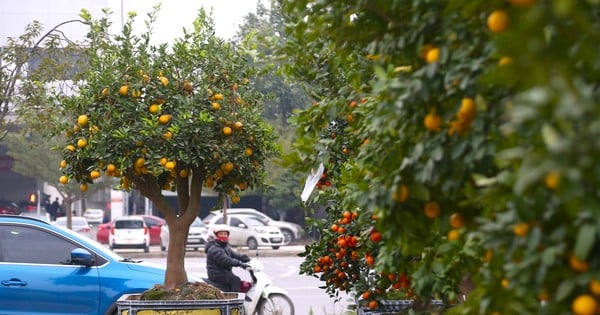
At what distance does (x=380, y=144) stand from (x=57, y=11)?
135ft

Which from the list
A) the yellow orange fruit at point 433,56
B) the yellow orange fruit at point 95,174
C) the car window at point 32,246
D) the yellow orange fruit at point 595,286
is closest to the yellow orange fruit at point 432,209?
the yellow orange fruit at point 433,56

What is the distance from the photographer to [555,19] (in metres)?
2.24

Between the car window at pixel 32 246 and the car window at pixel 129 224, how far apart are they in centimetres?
2262

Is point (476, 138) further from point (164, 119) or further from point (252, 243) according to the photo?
point (252, 243)

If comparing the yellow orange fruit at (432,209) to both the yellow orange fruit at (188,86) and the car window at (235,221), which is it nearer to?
the yellow orange fruit at (188,86)

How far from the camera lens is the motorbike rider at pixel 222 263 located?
12.9 meters

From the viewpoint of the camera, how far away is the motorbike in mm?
13195

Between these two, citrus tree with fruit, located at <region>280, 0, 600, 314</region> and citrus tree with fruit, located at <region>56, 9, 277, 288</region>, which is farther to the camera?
citrus tree with fruit, located at <region>56, 9, 277, 288</region>

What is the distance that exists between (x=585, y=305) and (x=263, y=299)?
1124 centimetres

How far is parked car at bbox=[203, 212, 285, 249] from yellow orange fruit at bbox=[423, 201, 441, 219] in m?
29.1

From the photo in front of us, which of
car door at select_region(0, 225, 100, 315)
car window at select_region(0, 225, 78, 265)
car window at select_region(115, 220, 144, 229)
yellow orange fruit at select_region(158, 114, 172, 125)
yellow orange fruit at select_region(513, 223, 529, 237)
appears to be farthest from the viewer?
car window at select_region(115, 220, 144, 229)

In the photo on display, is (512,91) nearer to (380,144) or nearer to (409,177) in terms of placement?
(409,177)

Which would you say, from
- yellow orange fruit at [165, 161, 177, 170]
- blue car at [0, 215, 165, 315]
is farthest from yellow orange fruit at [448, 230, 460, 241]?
blue car at [0, 215, 165, 315]

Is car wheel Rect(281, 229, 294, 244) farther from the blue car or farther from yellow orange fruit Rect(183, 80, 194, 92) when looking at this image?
yellow orange fruit Rect(183, 80, 194, 92)
